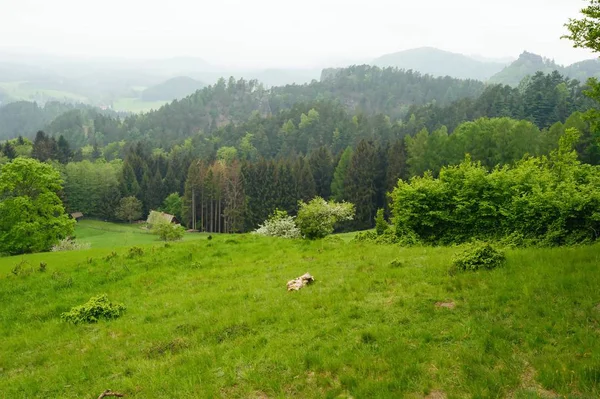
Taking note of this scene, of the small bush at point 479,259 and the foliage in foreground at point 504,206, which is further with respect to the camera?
the foliage in foreground at point 504,206

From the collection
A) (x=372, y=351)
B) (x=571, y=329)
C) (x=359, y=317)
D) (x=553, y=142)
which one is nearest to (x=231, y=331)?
(x=359, y=317)

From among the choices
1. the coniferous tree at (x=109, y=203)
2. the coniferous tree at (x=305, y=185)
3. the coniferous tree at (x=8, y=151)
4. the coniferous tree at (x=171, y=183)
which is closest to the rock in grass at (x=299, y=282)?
the coniferous tree at (x=305, y=185)

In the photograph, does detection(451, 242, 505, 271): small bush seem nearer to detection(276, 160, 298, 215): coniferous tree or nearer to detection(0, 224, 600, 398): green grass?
detection(0, 224, 600, 398): green grass

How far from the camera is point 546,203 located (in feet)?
67.6

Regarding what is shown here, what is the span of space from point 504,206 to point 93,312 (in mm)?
22412

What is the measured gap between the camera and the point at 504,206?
24.4 m

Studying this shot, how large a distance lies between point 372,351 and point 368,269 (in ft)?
27.0

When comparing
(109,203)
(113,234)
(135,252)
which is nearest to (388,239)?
(135,252)

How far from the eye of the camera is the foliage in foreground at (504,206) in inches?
745

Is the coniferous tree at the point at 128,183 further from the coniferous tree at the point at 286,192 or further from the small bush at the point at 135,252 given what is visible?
the small bush at the point at 135,252

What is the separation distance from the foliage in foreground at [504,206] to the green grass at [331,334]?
3.74m

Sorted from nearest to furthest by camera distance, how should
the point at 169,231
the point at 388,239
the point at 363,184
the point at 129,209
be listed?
the point at 388,239 → the point at 169,231 → the point at 363,184 → the point at 129,209

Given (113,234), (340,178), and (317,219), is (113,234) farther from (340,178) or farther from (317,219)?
(317,219)

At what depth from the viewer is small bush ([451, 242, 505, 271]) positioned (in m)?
15.8
